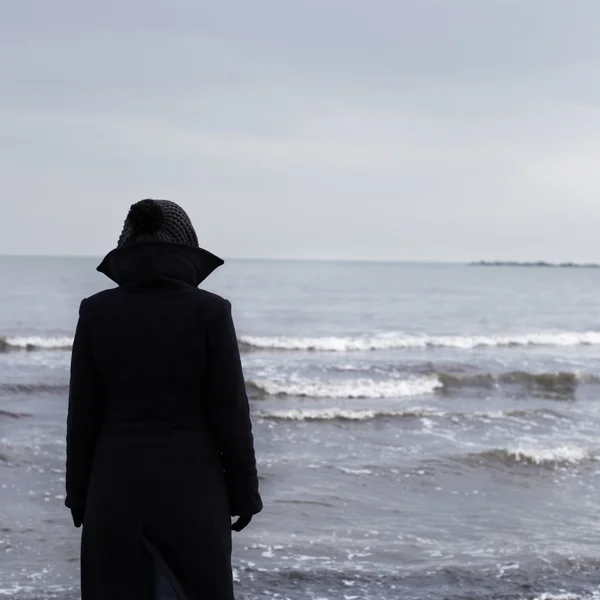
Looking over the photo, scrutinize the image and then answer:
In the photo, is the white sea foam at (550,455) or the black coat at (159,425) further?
the white sea foam at (550,455)

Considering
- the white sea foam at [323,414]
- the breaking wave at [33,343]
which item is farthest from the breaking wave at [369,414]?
the breaking wave at [33,343]

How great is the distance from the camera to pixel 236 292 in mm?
46219

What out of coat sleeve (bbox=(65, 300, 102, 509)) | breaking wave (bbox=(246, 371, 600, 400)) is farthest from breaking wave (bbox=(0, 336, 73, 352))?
coat sleeve (bbox=(65, 300, 102, 509))

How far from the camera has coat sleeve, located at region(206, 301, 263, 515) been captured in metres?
2.30

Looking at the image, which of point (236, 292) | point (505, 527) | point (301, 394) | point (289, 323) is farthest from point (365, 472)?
point (236, 292)

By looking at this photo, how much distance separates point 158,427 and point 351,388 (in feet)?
42.7

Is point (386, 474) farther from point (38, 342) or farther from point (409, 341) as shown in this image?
point (409, 341)

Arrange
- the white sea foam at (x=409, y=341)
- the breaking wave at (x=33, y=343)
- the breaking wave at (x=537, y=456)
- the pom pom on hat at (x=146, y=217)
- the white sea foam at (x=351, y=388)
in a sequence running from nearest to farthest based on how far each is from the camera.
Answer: the pom pom on hat at (x=146, y=217) < the breaking wave at (x=537, y=456) < the white sea foam at (x=351, y=388) < the breaking wave at (x=33, y=343) < the white sea foam at (x=409, y=341)

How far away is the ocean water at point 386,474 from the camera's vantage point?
5.75 metres

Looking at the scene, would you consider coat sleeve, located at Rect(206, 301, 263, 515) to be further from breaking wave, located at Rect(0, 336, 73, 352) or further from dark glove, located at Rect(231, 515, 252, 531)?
breaking wave, located at Rect(0, 336, 73, 352)

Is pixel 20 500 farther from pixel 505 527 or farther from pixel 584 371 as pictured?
pixel 584 371

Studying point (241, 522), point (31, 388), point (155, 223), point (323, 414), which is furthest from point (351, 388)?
point (155, 223)

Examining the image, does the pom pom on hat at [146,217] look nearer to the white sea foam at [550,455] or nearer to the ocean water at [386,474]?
the ocean water at [386,474]

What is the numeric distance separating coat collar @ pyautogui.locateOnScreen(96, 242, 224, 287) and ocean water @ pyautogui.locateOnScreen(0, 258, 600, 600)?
352cm
